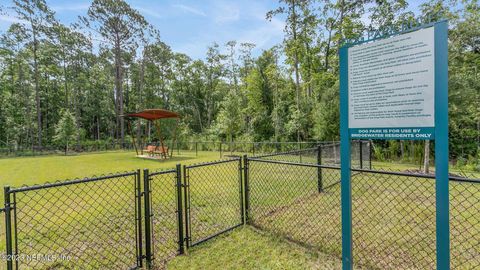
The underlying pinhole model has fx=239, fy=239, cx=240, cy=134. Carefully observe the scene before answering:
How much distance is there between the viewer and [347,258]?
2098mm

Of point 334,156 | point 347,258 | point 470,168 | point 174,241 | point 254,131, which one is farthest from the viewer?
point 254,131

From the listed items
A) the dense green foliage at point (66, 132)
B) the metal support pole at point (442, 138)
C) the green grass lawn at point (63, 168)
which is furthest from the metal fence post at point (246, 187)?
the dense green foliage at point (66, 132)

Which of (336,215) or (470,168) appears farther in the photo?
(470,168)

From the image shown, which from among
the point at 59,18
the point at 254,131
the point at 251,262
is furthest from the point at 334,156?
the point at 59,18

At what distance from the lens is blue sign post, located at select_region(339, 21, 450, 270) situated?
5.10 feet

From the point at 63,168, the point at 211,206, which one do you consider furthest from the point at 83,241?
the point at 63,168

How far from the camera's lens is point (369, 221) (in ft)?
11.6

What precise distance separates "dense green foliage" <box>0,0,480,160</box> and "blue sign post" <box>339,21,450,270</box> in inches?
91.6

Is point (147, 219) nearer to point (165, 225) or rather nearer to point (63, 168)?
point (165, 225)

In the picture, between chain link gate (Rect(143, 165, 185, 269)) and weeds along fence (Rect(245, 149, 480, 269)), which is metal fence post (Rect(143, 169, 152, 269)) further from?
weeds along fence (Rect(245, 149, 480, 269))

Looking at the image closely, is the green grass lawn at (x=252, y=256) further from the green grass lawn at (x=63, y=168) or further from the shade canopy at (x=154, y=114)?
the shade canopy at (x=154, y=114)

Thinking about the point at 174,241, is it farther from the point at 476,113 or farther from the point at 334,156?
the point at 476,113

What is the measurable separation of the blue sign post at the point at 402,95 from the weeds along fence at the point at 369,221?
430mm

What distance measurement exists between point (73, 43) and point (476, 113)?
98.3 ft
